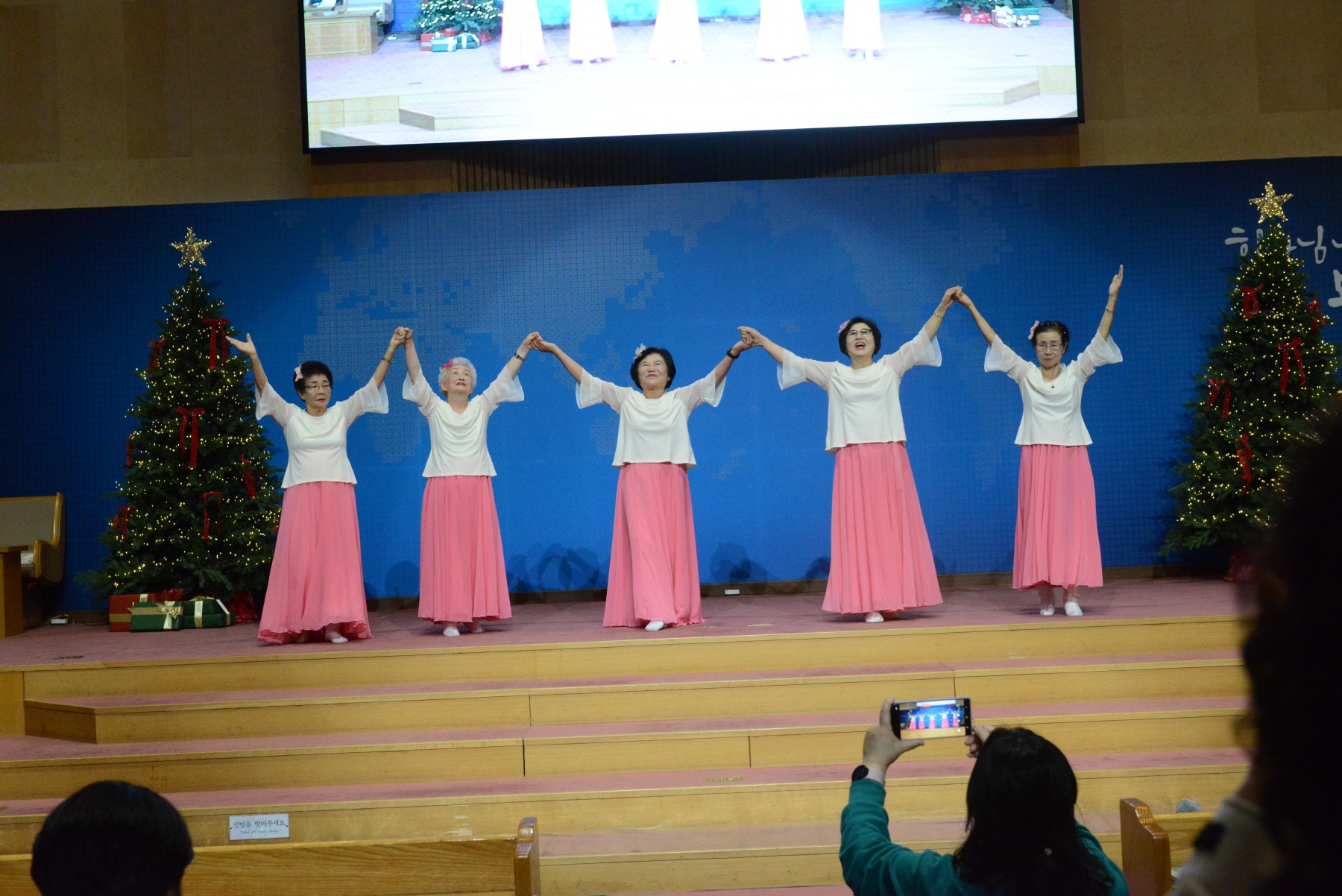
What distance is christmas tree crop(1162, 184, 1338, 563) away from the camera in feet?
24.9

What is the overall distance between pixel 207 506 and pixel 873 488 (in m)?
4.20

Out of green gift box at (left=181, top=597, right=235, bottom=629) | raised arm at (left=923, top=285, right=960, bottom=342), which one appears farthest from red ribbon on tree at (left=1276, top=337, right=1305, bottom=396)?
green gift box at (left=181, top=597, right=235, bottom=629)

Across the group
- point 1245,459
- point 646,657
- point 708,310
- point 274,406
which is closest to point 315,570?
point 274,406

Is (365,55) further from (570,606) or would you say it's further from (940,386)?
(940,386)

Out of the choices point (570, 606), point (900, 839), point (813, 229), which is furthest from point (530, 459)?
point (900, 839)

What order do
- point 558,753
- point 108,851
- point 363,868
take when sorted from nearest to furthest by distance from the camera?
point 108,851
point 363,868
point 558,753

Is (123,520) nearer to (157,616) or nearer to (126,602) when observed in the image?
(126,602)

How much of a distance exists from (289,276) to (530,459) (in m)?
2.17

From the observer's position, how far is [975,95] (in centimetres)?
817

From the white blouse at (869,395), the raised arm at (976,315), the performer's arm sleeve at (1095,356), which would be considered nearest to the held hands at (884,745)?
the raised arm at (976,315)

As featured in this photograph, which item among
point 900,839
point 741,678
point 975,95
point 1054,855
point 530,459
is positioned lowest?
point 900,839

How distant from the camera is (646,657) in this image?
5758mm

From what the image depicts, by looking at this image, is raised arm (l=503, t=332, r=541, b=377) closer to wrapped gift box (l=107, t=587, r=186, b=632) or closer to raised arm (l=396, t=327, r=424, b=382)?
raised arm (l=396, t=327, r=424, b=382)

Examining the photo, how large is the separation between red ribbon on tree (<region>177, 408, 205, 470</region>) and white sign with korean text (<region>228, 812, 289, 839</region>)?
11.4ft
